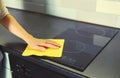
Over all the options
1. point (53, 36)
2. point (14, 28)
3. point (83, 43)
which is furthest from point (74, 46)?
point (14, 28)

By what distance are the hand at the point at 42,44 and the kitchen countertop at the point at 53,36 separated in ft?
0.18

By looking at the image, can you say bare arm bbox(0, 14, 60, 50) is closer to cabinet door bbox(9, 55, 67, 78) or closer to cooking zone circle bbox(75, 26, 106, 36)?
cabinet door bbox(9, 55, 67, 78)

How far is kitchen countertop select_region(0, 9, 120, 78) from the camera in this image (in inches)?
34.9

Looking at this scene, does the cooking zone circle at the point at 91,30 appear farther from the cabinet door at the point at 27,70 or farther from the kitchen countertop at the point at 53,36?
the cabinet door at the point at 27,70

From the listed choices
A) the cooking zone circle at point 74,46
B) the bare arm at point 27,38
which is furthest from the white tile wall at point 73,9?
the bare arm at point 27,38


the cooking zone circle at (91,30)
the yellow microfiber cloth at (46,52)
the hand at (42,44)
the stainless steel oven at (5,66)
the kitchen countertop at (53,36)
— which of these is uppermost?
the hand at (42,44)

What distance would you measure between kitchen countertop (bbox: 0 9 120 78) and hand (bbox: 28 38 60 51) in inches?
2.2

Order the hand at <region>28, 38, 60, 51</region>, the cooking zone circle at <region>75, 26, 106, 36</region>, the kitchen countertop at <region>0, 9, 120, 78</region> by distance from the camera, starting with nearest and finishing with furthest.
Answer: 1. the kitchen countertop at <region>0, 9, 120, 78</region>
2. the hand at <region>28, 38, 60, 51</region>
3. the cooking zone circle at <region>75, 26, 106, 36</region>

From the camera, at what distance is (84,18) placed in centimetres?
132

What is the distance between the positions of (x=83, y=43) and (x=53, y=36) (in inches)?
7.1

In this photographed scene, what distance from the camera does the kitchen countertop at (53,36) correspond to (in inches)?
34.9

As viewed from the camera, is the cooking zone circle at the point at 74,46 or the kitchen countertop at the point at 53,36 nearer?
the kitchen countertop at the point at 53,36

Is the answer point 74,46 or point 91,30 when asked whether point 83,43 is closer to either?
point 74,46

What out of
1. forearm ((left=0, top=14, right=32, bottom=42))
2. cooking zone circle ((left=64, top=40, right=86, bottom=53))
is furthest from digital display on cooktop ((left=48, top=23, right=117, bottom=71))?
forearm ((left=0, top=14, right=32, bottom=42))
